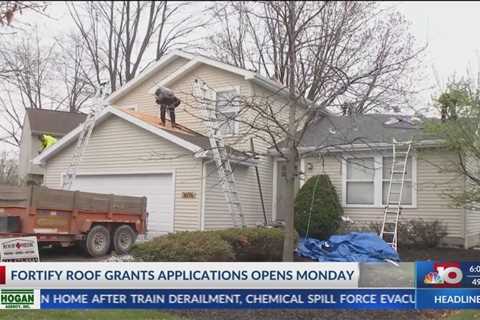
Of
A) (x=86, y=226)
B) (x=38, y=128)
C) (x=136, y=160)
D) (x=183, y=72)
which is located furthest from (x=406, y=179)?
(x=38, y=128)

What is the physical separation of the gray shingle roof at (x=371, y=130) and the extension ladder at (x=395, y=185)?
17.0 inches

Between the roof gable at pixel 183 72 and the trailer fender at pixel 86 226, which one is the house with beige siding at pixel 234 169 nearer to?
the roof gable at pixel 183 72

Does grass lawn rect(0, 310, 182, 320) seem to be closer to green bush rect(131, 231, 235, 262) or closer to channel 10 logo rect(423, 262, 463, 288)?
green bush rect(131, 231, 235, 262)

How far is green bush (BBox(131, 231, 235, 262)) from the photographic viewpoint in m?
9.36

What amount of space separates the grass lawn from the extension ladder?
9520mm

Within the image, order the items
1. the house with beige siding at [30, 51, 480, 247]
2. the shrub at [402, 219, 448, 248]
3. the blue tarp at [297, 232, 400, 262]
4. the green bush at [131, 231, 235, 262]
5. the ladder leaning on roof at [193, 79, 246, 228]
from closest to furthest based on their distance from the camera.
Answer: the green bush at [131, 231, 235, 262] < the blue tarp at [297, 232, 400, 262] < the ladder leaning on roof at [193, 79, 246, 228] < the shrub at [402, 219, 448, 248] < the house with beige siding at [30, 51, 480, 247]

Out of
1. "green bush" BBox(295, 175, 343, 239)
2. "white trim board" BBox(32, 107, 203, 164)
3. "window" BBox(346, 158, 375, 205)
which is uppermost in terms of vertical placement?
"white trim board" BBox(32, 107, 203, 164)

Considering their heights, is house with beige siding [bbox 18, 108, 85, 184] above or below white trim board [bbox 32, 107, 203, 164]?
above

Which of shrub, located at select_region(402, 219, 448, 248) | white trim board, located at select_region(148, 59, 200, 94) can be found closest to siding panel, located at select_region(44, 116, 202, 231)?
white trim board, located at select_region(148, 59, 200, 94)

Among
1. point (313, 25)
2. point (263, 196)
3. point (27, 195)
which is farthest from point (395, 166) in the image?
point (27, 195)

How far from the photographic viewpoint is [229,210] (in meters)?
16.7

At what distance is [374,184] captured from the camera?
1703 centimetres

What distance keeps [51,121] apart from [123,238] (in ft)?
77.2

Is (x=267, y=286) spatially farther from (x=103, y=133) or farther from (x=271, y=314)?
(x=103, y=133)
